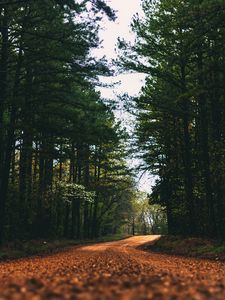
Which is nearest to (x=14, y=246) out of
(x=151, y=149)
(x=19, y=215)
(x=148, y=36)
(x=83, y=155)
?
(x=19, y=215)

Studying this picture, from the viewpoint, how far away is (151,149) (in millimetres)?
31125

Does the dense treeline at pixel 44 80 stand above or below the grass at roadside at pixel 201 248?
above

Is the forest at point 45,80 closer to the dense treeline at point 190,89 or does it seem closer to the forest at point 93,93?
the forest at point 93,93

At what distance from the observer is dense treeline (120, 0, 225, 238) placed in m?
16.4

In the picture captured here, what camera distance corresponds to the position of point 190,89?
68.7 feet

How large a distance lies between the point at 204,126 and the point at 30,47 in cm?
967

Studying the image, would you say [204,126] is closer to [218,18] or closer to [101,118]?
[101,118]

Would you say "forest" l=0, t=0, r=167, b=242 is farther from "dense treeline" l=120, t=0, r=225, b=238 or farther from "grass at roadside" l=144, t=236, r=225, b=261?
"grass at roadside" l=144, t=236, r=225, b=261

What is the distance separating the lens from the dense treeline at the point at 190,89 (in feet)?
53.8

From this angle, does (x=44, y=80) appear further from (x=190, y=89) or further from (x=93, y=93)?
(x=190, y=89)

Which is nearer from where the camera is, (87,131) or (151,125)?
(87,131)

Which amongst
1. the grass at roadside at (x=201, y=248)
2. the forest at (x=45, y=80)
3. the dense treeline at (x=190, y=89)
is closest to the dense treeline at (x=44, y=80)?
the forest at (x=45, y=80)

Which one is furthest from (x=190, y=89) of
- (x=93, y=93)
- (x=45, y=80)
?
(x=45, y=80)

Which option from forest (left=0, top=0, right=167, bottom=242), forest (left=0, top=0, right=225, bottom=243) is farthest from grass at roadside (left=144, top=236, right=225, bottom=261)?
forest (left=0, top=0, right=167, bottom=242)
